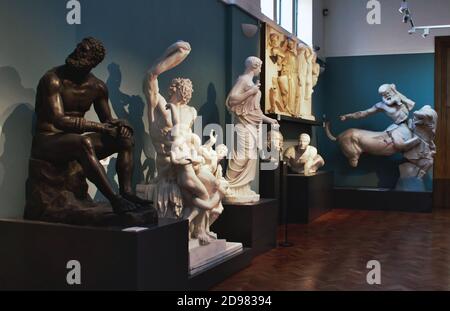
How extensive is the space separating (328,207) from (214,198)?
582cm

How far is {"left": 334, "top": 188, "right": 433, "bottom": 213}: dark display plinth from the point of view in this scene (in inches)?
400

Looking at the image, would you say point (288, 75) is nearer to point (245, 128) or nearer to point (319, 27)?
point (319, 27)

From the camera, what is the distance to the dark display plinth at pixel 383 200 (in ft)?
33.3

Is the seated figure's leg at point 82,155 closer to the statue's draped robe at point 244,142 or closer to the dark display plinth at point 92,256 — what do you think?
the dark display plinth at point 92,256

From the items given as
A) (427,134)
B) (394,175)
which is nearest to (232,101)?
(427,134)

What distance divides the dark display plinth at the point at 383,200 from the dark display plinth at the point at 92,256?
24.3 ft

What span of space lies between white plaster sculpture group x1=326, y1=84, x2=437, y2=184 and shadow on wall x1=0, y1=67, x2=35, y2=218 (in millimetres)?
7880

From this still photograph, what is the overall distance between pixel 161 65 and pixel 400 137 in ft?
22.3

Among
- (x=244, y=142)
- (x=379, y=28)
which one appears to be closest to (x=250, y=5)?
(x=244, y=142)

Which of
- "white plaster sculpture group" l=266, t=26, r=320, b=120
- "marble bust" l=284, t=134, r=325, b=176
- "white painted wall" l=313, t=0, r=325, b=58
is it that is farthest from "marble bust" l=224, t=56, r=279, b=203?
"white painted wall" l=313, t=0, r=325, b=58

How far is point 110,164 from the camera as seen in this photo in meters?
5.05

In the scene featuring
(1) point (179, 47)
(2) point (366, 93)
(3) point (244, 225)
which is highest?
(2) point (366, 93)

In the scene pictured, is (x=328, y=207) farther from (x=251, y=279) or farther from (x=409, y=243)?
(x=251, y=279)

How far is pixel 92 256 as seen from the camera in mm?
3412
